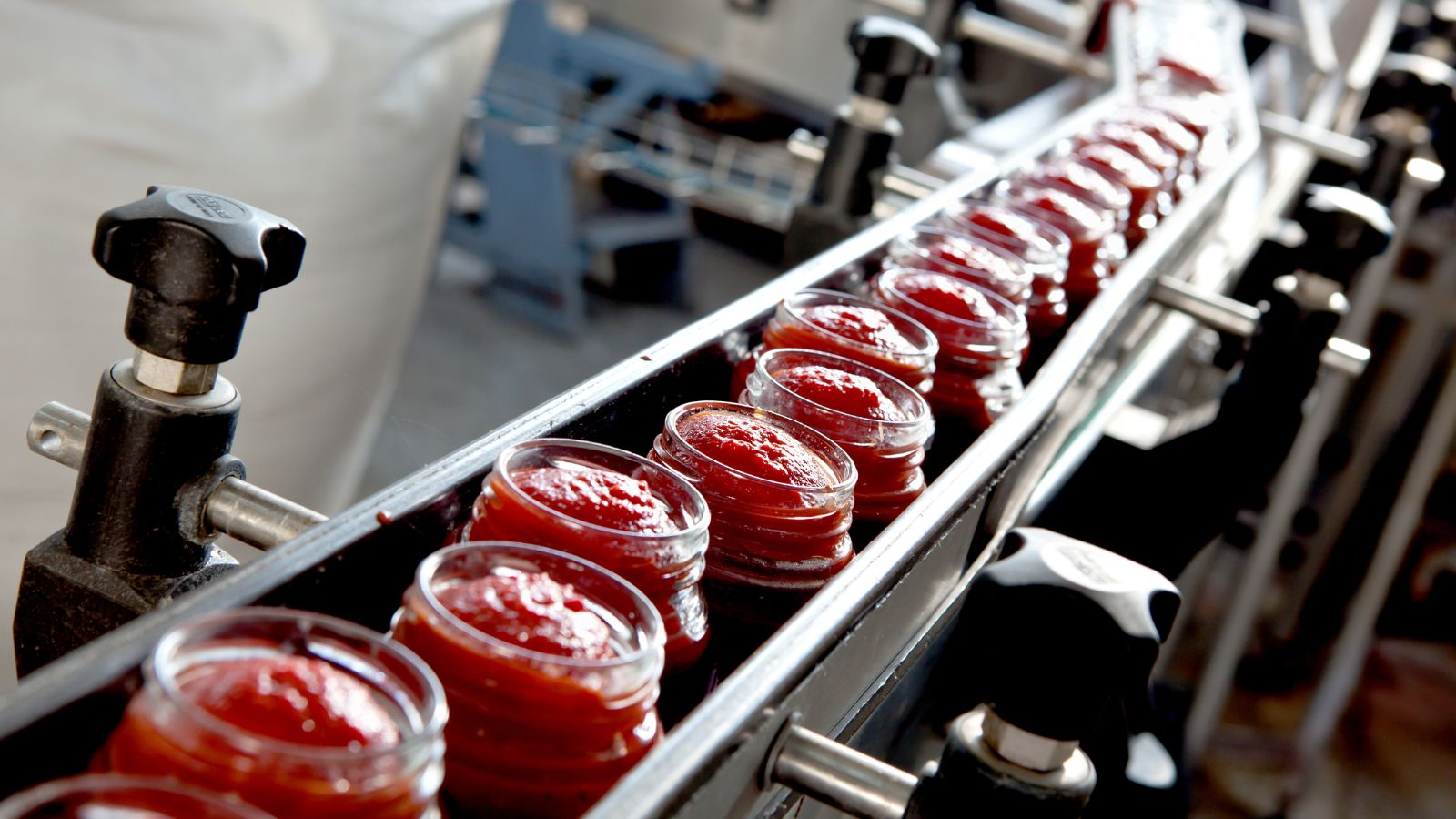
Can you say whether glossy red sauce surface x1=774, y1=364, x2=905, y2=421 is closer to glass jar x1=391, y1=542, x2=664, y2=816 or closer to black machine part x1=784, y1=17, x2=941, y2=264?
glass jar x1=391, y1=542, x2=664, y2=816

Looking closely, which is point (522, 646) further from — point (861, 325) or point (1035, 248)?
point (1035, 248)

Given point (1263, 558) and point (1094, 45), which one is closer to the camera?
point (1094, 45)

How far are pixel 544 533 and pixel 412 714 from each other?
0.16m

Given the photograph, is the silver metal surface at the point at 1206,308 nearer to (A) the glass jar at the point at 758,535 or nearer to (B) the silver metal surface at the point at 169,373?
(A) the glass jar at the point at 758,535

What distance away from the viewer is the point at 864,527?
36.0 inches

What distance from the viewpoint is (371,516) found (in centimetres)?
62

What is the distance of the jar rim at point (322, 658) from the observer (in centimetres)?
44

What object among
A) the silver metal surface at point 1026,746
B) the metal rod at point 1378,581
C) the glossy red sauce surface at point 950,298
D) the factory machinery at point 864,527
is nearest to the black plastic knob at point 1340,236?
the factory machinery at point 864,527

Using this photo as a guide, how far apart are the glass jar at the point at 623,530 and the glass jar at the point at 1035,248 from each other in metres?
0.63

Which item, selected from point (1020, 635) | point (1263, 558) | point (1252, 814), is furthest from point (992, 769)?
point (1252, 814)

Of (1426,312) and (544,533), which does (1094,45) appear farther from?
(544,533)

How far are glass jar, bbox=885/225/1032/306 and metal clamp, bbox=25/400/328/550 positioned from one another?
614 millimetres

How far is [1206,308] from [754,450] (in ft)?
3.08

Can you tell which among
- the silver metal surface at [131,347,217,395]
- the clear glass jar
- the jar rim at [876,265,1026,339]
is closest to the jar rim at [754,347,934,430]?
the jar rim at [876,265,1026,339]
